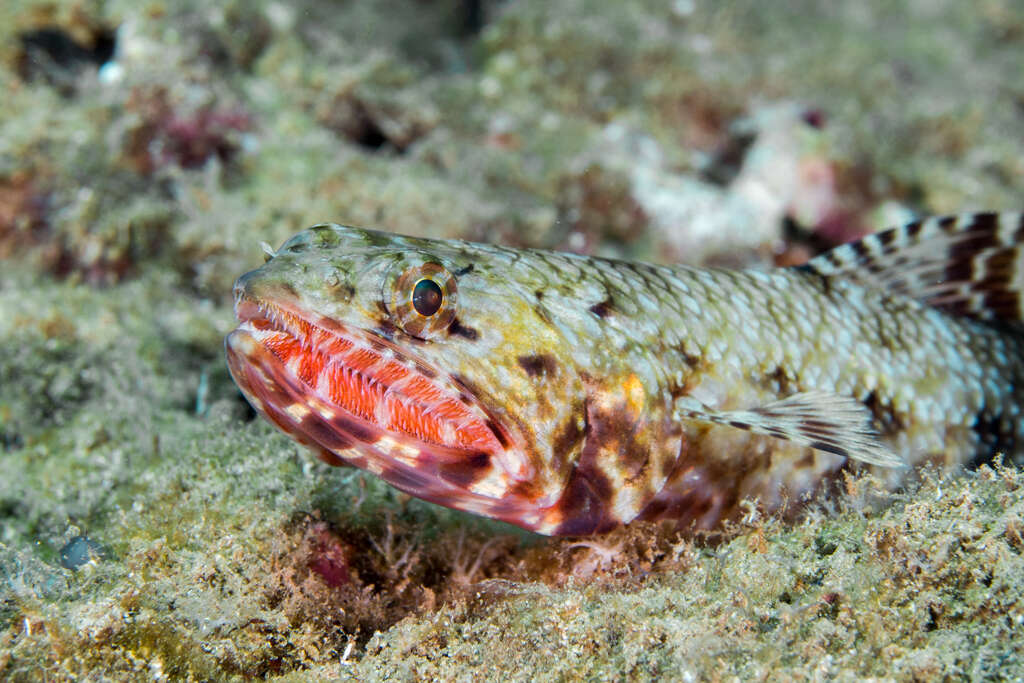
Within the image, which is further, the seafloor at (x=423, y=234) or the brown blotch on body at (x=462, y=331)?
the brown blotch on body at (x=462, y=331)

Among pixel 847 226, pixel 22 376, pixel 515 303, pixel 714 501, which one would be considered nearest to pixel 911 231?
pixel 714 501

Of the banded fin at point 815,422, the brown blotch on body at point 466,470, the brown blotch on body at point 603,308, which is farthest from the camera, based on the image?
the brown blotch on body at point 603,308

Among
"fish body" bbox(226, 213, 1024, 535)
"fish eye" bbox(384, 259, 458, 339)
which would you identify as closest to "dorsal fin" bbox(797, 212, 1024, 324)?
"fish body" bbox(226, 213, 1024, 535)

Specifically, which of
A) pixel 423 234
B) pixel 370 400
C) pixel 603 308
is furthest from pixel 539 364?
pixel 423 234

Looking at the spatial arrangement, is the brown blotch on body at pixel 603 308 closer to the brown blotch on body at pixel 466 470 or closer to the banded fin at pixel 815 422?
the banded fin at pixel 815 422

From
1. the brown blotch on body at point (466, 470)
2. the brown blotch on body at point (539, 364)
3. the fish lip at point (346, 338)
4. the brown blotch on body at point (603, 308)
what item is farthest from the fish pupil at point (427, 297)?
the brown blotch on body at point (603, 308)

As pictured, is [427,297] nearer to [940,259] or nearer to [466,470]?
[466,470]

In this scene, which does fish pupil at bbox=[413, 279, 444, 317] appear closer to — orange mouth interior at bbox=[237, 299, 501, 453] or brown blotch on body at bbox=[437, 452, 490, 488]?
orange mouth interior at bbox=[237, 299, 501, 453]
